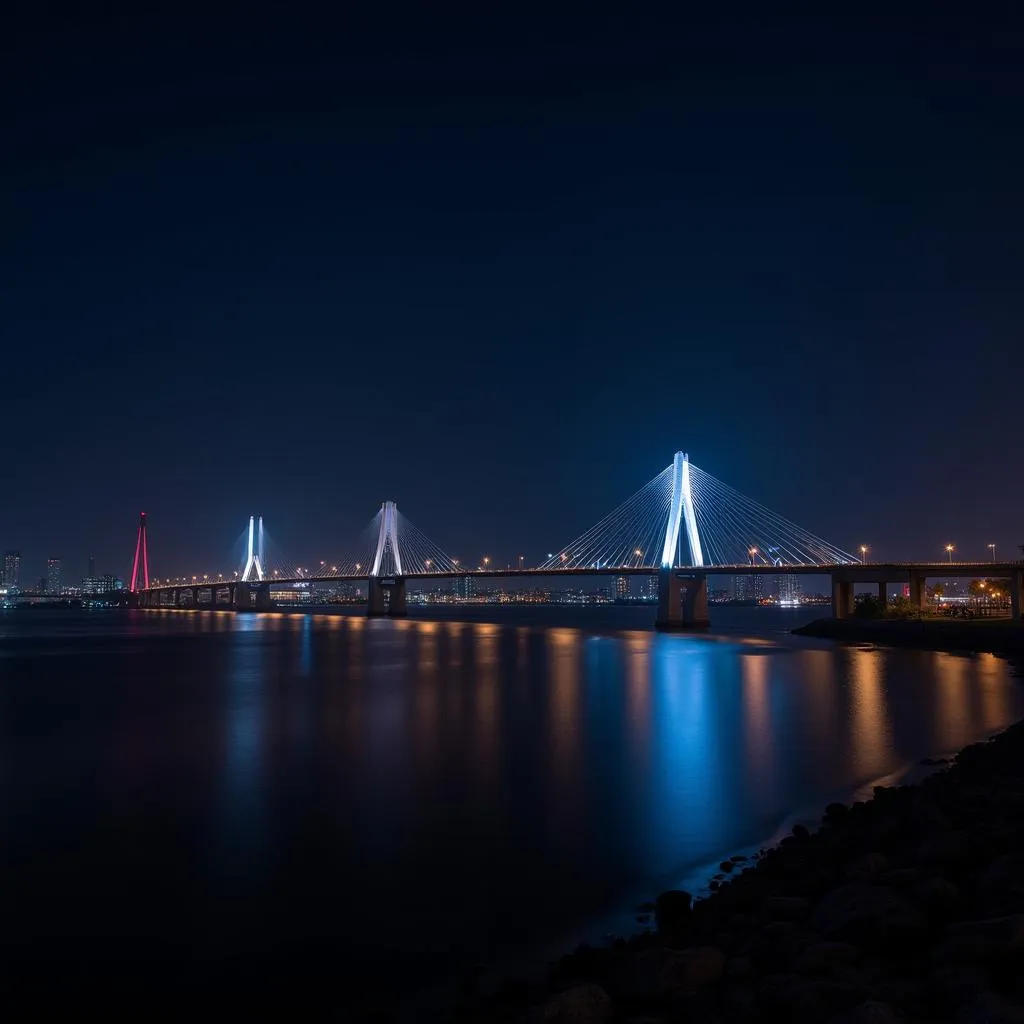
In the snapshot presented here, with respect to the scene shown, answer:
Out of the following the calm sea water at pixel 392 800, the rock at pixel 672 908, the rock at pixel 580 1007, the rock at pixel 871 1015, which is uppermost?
the rock at pixel 871 1015

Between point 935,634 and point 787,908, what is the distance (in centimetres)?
3681

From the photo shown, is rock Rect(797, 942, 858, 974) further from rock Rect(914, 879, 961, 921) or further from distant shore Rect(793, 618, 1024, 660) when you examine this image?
distant shore Rect(793, 618, 1024, 660)

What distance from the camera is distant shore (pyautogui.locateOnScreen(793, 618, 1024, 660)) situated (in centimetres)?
3397

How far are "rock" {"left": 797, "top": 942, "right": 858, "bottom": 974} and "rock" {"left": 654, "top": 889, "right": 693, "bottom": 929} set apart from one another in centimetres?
210

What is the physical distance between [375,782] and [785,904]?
788 cm

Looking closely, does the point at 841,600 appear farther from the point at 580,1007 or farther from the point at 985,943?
the point at 580,1007

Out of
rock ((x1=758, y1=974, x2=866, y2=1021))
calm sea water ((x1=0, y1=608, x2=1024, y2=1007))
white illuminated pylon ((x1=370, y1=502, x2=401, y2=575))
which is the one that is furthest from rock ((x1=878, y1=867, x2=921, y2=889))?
white illuminated pylon ((x1=370, y1=502, x2=401, y2=575))

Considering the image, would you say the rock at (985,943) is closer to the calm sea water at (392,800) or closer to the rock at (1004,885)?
the rock at (1004,885)

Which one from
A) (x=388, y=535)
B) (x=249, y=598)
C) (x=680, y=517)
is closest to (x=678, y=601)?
(x=680, y=517)

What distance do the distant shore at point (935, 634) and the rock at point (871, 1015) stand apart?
32.1 meters

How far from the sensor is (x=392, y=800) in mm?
11062

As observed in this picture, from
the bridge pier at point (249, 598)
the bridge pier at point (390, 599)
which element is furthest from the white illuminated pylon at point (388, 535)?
the bridge pier at point (249, 598)

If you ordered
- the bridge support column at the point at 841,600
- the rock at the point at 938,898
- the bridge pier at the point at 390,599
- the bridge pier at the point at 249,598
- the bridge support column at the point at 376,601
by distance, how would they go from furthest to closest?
the bridge pier at the point at 249,598 → the bridge support column at the point at 376,601 → the bridge pier at the point at 390,599 → the bridge support column at the point at 841,600 → the rock at the point at 938,898

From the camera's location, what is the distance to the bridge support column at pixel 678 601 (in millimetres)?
54406
